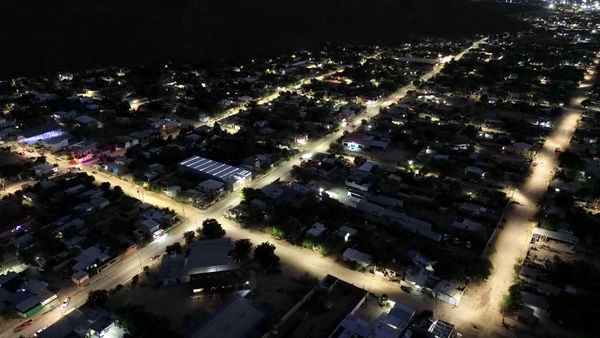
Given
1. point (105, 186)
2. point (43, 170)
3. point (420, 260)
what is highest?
point (43, 170)

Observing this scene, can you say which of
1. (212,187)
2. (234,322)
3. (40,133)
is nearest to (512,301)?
(234,322)

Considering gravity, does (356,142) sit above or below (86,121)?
below

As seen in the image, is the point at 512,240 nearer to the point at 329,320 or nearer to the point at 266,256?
the point at 329,320

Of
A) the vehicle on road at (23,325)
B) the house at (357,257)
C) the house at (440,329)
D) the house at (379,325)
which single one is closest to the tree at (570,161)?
the house at (357,257)

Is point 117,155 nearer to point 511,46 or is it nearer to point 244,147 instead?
point 244,147

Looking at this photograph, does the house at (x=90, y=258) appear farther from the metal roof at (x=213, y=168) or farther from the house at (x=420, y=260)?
the house at (x=420, y=260)

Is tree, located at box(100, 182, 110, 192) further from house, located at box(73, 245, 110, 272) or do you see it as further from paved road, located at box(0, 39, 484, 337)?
house, located at box(73, 245, 110, 272)

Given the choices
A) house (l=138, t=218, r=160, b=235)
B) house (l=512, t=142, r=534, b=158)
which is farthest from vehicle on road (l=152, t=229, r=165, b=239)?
house (l=512, t=142, r=534, b=158)
